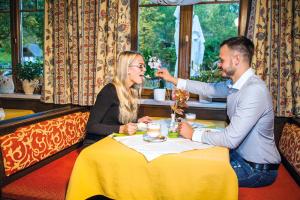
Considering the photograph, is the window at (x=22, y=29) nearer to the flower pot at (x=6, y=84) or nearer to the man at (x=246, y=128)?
the flower pot at (x=6, y=84)

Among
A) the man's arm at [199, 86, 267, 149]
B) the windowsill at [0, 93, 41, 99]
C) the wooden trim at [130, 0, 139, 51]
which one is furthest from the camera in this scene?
the windowsill at [0, 93, 41, 99]

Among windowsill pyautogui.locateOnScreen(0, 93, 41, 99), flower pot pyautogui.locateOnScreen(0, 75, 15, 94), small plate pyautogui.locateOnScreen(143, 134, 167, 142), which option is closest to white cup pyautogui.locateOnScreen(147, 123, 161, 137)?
small plate pyautogui.locateOnScreen(143, 134, 167, 142)

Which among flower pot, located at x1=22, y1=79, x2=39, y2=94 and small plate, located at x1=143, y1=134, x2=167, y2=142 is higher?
flower pot, located at x1=22, y1=79, x2=39, y2=94

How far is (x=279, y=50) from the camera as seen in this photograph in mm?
2998

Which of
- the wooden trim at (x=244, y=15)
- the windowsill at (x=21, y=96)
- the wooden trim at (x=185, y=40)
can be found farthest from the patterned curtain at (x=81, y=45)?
the wooden trim at (x=244, y=15)

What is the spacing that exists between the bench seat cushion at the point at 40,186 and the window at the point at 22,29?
247cm

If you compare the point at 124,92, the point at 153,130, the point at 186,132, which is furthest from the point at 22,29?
the point at 186,132

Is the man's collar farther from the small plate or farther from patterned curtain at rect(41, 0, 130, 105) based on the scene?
patterned curtain at rect(41, 0, 130, 105)

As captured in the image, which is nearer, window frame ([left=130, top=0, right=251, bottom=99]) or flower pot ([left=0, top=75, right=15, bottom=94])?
window frame ([left=130, top=0, right=251, bottom=99])

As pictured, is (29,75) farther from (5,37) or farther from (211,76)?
(211,76)

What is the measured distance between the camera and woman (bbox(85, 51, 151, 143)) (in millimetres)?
2266

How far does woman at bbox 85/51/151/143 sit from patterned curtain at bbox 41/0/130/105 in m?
0.87


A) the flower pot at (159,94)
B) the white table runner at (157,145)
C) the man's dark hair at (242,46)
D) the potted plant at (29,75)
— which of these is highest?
Result: the man's dark hair at (242,46)

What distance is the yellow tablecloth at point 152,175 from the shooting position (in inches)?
57.6
